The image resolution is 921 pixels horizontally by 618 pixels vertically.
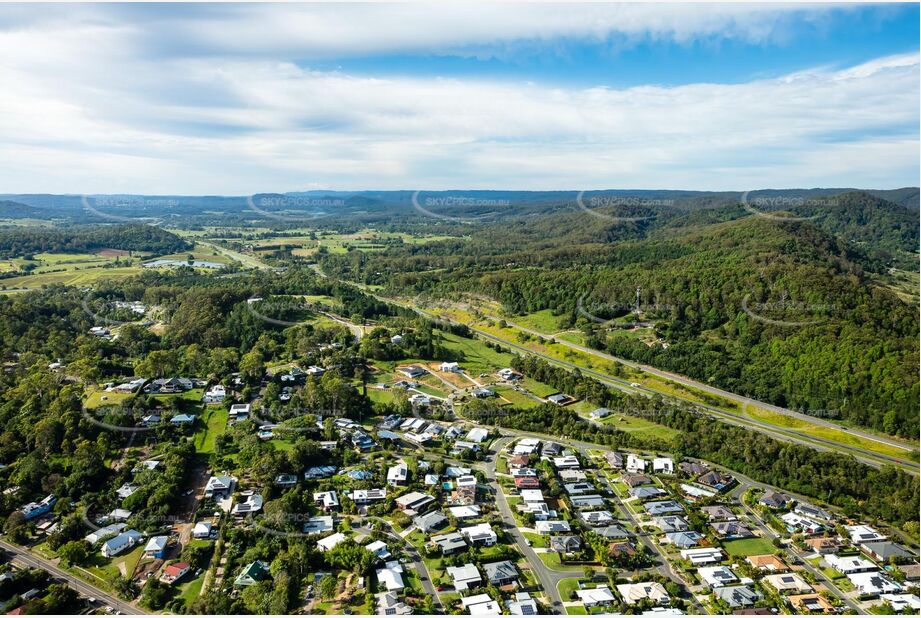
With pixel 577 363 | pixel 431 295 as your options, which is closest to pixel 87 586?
pixel 577 363

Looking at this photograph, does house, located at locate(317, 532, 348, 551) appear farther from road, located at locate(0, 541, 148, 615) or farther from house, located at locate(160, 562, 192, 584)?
road, located at locate(0, 541, 148, 615)

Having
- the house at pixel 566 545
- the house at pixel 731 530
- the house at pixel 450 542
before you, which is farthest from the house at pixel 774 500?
the house at pixel 450 542

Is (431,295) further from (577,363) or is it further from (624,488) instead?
(624,488)

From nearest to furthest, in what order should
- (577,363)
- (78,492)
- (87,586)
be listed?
1. (87,586)
2. (78,492)
3. (577,363)

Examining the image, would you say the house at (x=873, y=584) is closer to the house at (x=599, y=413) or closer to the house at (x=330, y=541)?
the house at (x=599, y=413)

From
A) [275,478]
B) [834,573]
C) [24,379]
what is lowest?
[834,573]
